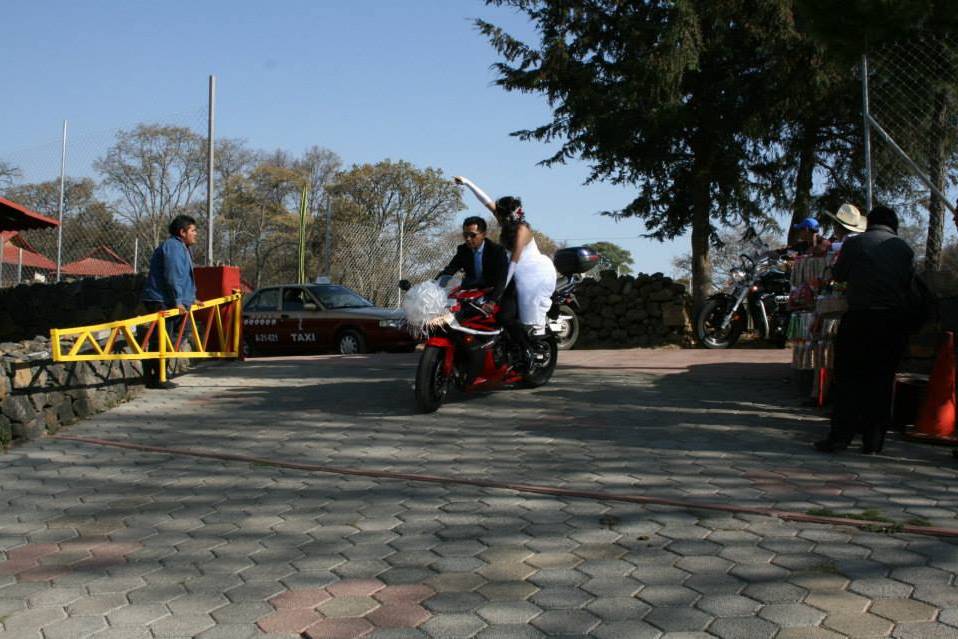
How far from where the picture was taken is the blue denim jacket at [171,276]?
9672 millimetres

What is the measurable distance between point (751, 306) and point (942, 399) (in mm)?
7042

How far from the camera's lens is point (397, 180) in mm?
51344

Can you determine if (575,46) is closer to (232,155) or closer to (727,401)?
(727,401)

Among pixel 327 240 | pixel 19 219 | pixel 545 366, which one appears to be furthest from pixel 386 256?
pixel 545 366

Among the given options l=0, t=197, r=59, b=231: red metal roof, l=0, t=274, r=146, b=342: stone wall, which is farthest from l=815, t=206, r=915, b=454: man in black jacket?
l=0, t=197, r=59, b=231: red metal roof

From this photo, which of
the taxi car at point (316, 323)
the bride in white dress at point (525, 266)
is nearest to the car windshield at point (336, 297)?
the taxi car at point (316, 323)

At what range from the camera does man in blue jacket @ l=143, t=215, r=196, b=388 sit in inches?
381

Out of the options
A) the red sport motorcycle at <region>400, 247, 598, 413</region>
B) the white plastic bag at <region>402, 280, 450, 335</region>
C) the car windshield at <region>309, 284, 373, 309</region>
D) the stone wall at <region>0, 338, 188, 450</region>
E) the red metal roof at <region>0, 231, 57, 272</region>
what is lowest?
the stone wall at <region>0, 338, 188, 450</region>

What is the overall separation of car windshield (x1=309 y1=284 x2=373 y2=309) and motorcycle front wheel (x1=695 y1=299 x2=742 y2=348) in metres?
6.14

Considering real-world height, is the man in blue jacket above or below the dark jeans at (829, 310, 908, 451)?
above

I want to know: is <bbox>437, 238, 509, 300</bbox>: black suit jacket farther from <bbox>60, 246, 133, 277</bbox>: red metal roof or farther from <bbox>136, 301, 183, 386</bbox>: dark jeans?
<bbox>60, 246, 133, 277</bbox>: red metal roof

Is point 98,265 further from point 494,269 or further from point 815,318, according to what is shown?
point 815,318

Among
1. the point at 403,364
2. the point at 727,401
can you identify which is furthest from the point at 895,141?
the point at 403,364

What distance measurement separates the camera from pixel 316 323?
1642 cm
